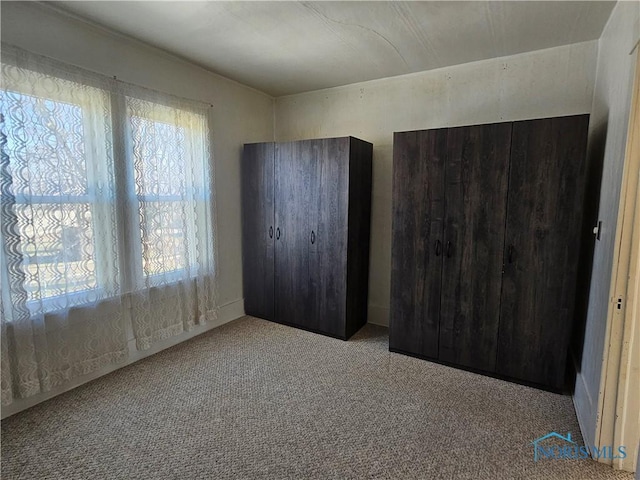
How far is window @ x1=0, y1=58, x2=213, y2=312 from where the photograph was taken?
1.99 metres

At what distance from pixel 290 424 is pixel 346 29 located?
2605 millimetres

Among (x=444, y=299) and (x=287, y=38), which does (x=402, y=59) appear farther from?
(x=444, y=299)

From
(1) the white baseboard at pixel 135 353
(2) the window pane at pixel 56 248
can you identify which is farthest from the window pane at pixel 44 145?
(1) the white baseboard at pixel 135 353

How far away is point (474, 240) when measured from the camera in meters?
2.51

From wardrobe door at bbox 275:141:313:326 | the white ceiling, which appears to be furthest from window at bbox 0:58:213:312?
wardrobe door at bbox 275:141:313:326

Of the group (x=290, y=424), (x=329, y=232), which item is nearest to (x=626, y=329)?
(x=290, y=424)

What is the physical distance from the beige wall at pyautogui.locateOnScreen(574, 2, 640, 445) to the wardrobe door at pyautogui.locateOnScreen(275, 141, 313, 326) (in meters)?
2.16

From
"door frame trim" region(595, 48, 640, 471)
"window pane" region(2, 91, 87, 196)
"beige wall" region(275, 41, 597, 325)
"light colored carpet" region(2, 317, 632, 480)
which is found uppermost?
"beige wall" region(275, 41, 597, 325)

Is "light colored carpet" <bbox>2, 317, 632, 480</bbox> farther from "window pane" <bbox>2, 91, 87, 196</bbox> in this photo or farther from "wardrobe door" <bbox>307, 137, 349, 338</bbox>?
"window pane" <bbox>2, 91, 87, 196</bbox>

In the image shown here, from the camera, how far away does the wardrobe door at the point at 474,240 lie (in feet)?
7.88

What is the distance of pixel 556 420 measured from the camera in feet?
6.64

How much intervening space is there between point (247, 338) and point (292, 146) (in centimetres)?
190

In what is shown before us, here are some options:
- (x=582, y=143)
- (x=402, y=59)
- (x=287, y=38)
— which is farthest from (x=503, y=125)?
(x=287, y=38)

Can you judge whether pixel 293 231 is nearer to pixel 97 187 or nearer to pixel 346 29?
pixel 97 187
